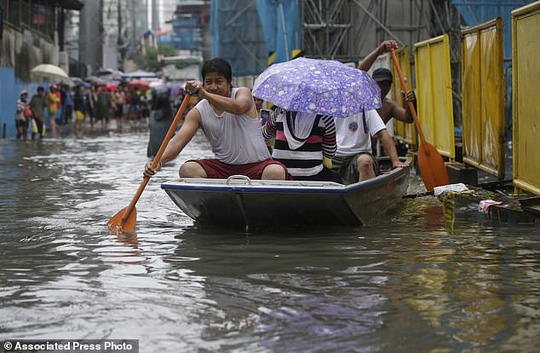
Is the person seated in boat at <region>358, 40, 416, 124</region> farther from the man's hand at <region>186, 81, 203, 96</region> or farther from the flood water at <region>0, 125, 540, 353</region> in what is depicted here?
the man's hand at <region>186, 81, 203, 96</region>

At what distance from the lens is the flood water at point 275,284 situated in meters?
4.50

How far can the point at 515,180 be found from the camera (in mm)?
8625

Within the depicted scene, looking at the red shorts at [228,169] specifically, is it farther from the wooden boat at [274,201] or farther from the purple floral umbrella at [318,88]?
the purple floral umbrella at [318,88]

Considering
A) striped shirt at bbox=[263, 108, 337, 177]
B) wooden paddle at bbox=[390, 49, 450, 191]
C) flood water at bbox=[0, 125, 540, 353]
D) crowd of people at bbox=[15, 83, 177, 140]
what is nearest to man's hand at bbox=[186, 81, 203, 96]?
striped shirt at bbox=[263, 108, 337, 177]

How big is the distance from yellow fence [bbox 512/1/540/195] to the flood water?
500mm

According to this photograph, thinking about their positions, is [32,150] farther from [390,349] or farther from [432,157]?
[390,349]

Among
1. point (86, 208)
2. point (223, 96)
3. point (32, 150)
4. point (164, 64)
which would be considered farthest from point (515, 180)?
point (164, 64)

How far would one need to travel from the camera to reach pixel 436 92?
12.2 meters

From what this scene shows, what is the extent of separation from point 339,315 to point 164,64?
66.4 meters

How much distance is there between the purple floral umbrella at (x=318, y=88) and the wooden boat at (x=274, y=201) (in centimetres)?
61

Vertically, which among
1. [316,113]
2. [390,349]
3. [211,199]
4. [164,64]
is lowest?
[390,349]

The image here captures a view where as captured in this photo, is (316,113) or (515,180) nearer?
(316,113)

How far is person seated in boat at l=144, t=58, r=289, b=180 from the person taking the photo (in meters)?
7.87

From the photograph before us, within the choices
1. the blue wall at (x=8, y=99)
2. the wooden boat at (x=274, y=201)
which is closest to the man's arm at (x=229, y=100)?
the wooden boat at (x=274, y=201)
